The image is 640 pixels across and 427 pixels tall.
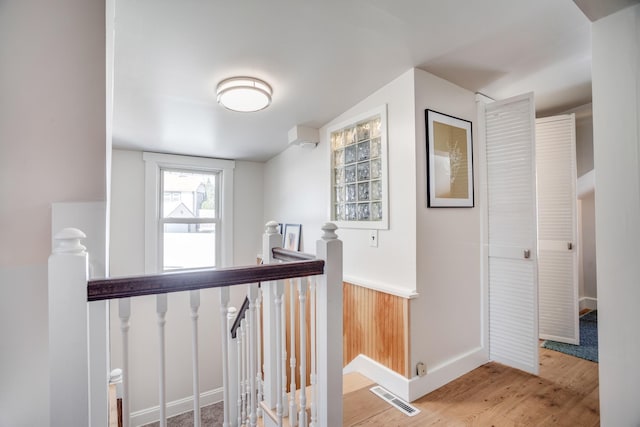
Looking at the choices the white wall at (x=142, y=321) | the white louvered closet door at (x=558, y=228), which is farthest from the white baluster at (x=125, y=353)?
the white louvered closet door at (x=558, y=228)

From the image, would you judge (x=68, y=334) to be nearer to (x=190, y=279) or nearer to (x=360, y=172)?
(x=190, y=279)

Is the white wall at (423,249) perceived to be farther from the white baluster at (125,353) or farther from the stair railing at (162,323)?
the white baluster at (125,353)

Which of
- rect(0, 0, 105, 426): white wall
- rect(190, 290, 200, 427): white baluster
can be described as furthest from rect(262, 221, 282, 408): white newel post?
rect(0, 0, 105, 426): white wall

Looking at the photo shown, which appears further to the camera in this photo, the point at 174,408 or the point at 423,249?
the point at 174,408

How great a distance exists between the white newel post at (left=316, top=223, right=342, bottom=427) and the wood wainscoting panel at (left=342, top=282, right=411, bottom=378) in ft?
2.66

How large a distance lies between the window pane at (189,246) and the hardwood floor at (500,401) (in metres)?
2.44

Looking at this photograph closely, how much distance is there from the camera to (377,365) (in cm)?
215

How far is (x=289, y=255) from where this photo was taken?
5.07 ft

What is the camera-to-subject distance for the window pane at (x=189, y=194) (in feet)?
11.7

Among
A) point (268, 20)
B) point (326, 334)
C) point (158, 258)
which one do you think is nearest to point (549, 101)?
point (268, 20)

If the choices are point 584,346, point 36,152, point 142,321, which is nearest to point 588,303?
point 584,346

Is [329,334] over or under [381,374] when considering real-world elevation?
over

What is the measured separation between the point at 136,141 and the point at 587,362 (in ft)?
14.7

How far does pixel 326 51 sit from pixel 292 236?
6.70ft
